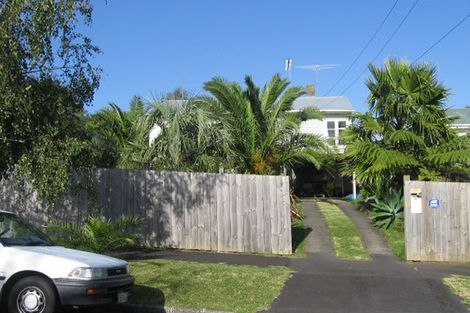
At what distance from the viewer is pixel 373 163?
1605cm

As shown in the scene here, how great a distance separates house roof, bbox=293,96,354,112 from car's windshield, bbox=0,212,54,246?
983 inches

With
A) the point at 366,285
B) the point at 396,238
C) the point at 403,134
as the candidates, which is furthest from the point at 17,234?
the point at 403,134

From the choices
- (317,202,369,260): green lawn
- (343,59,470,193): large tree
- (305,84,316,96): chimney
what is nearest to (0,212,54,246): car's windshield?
(317,202,369,260): green lawn

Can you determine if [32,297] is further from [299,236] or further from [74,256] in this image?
[299,236]

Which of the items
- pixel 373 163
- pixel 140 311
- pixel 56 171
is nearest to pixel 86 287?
pixel 140 311

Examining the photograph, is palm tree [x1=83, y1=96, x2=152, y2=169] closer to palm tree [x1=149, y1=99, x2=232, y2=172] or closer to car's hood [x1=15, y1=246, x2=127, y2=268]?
palm tree [x1=149, y1=99, x2=232, y2=172]

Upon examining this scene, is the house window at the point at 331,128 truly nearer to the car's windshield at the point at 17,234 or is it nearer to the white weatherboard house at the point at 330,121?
the white weatherboard house at the point at 330,121

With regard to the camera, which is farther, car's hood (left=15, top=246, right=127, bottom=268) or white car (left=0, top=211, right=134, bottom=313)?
car's hood (left=15, top=246, right=127, bottom=268)

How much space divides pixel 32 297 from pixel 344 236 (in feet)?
32.7

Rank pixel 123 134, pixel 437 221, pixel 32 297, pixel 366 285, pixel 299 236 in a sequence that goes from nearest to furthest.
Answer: pixel 32 297
pixel 366 285
pixel 437 221
pixel 299 236
pixel 123 134

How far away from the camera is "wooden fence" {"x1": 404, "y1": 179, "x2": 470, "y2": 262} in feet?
44.2

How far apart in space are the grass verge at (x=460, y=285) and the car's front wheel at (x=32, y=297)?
253 inches

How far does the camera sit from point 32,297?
7.22 meters

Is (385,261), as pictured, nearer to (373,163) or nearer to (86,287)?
(373,163)
